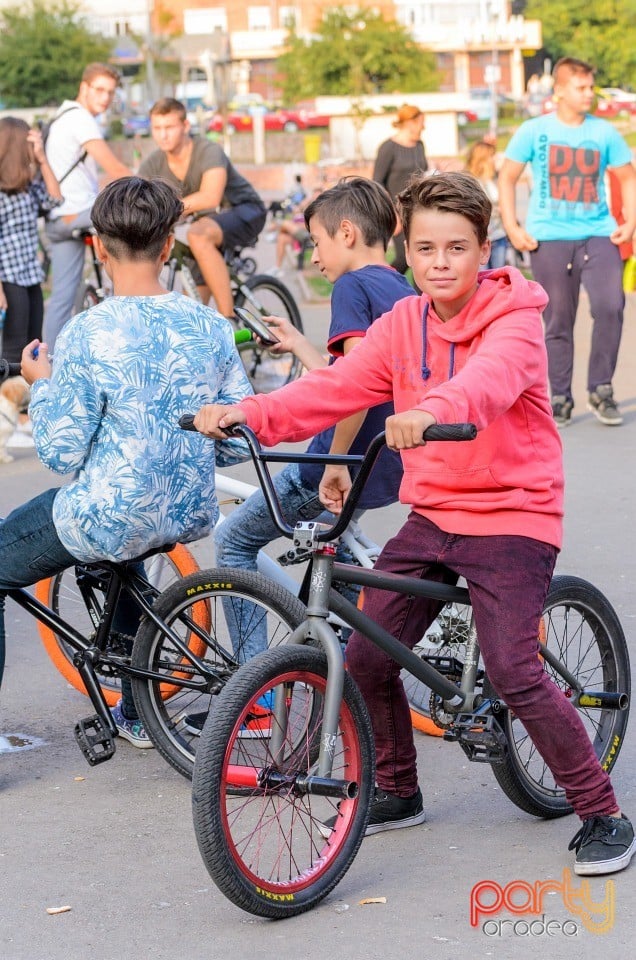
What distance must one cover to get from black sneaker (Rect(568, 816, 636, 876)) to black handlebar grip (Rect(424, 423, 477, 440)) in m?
1.18

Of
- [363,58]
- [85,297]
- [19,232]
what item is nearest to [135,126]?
[363,58]

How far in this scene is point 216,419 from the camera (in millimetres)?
3301

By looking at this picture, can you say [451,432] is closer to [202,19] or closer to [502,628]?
[502,628]

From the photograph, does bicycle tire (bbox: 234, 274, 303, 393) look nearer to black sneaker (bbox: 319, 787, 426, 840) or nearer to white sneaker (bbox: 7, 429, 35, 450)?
white sneaker (bbox: 7, 429, 35, 450)

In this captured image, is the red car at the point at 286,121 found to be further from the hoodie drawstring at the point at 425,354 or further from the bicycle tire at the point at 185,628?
the hoodie drawstring at the point at 425,354

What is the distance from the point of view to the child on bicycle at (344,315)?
14.2 ft

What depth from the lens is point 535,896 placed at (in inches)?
138

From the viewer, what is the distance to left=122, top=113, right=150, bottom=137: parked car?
228 ft

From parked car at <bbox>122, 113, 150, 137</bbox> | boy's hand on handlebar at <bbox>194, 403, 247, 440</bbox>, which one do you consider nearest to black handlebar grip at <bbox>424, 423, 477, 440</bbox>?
boy's hand on handlebar at <bbox>194, 403, 247, 440</bbox>

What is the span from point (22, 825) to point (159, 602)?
74 cm

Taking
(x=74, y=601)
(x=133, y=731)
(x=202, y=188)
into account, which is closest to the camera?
(x=133, y=731)

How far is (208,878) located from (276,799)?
0.31 meters

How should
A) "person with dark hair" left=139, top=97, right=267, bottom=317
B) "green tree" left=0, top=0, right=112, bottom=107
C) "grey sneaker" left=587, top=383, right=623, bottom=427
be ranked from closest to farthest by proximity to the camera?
"grey sneaker" left=587, top=383, right=623, bottom=427 < "person with dark hair" left=139, top=97, right=267, bottom=317 < "green tree" left=0, top=0, right=112, bottom=107

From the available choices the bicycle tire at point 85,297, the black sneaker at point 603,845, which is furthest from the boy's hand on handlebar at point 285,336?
the bicycle tire at point 85,297
